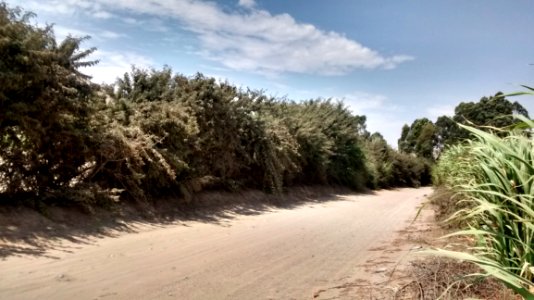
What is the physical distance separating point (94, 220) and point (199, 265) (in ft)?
10.8

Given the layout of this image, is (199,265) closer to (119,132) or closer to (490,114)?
(119,132)

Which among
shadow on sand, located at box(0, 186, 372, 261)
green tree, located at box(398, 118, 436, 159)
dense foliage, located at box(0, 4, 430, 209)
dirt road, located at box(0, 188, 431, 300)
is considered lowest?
dirt road, located at box(0, 188, 431, 300)

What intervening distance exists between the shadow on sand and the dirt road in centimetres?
31

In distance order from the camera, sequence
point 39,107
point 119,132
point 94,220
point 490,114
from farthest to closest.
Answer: point 490,114, point 119,132, point 94,220, point 39,107

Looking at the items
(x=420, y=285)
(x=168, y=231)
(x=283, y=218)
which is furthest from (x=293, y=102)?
(x=420, y=285)

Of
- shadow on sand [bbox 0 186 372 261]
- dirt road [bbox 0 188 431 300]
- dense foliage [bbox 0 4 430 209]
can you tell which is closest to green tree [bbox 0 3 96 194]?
dense foliage [bbox 0 4 430 209]

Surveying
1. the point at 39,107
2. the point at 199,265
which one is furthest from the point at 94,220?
the point at 199,265

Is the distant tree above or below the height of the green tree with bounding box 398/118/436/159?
below

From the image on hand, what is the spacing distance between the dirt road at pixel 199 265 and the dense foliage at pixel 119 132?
5.58 feet

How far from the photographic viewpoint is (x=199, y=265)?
21.3 feet

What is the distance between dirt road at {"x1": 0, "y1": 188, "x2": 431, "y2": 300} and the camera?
5.19 meters

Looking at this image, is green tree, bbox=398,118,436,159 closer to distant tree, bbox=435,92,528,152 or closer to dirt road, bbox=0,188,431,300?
distant tree, bbox=435,92,528,152

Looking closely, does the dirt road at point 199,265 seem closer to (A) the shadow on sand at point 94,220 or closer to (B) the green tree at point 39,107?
(A) the shadow on sand at point 94,220

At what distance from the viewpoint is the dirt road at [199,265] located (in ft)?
17.0
